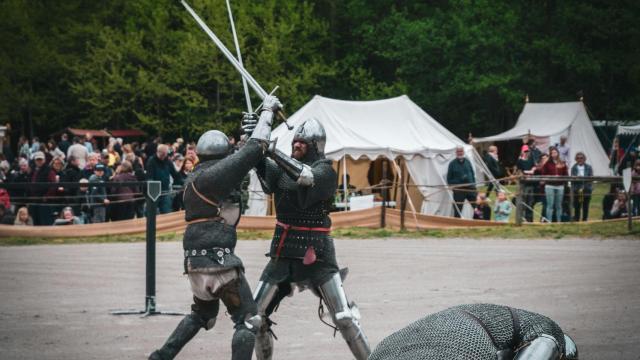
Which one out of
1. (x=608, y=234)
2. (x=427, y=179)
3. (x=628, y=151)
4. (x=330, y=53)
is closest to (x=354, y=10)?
(x=330, y=53)

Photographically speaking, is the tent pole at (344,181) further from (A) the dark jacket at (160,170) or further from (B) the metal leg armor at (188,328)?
(B) the metal leg armor at (188,328)

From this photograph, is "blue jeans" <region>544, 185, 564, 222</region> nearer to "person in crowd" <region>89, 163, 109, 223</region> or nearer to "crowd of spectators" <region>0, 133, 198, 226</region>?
"crowd of spectators" <region>0, 133, 198, 226</region>

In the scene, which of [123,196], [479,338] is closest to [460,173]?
[123,196]

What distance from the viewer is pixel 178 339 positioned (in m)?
5.80

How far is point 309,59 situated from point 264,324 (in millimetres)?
34961

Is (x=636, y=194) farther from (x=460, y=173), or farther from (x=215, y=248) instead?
(x=215, y=248)

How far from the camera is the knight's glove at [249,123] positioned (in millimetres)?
6230

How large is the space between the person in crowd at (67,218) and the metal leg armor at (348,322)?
10592 millimetres

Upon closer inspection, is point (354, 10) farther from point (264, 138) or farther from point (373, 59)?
point (264, 138)

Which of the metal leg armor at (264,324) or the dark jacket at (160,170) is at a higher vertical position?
the dark jacket at (160,170)

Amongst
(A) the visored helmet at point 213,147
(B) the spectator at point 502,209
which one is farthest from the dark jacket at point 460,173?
(A) the visored helmet at point 213,147

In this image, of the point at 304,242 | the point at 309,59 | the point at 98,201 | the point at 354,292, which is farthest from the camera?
the point at 309,59

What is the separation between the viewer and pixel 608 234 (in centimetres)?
1567

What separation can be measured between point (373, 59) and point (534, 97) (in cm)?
742
